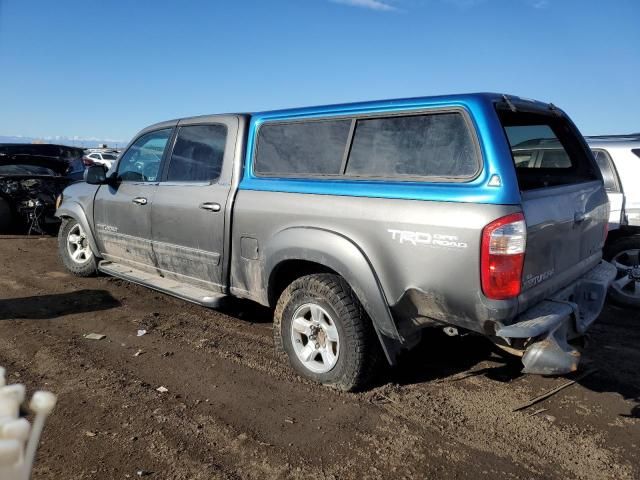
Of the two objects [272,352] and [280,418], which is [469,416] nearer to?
[280,418]

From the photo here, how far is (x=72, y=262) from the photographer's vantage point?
6371 millimetres

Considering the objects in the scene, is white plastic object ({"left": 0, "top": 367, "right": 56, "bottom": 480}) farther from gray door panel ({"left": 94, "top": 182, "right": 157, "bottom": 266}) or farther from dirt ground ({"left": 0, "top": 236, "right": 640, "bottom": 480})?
gray door panel ({"left": 94, "top": 182, "right": 157, "bottom": 266})

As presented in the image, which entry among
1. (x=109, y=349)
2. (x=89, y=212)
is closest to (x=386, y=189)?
(x=109, y=349)

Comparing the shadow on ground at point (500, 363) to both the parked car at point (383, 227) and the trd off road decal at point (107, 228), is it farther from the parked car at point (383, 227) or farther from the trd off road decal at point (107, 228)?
the trd off road decal at point (107, 228)

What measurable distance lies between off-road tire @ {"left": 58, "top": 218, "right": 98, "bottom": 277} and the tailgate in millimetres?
4974

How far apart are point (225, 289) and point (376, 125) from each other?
191cm

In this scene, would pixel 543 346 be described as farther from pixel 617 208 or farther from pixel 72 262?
pixel 72 262

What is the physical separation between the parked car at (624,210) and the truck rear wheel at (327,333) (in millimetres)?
3987

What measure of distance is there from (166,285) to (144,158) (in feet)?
4.76

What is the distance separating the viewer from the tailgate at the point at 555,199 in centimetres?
289

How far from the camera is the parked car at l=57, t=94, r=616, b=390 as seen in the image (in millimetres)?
→ 2779

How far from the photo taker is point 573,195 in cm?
339

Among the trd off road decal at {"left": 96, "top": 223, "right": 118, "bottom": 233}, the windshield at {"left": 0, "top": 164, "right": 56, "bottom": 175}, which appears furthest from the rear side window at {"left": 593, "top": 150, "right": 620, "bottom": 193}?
the windshield at {"left": 0, "top": 164, "right": 56, "bottom": 175}

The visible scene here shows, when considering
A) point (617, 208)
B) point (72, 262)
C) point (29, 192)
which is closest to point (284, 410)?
point (72, 262)
